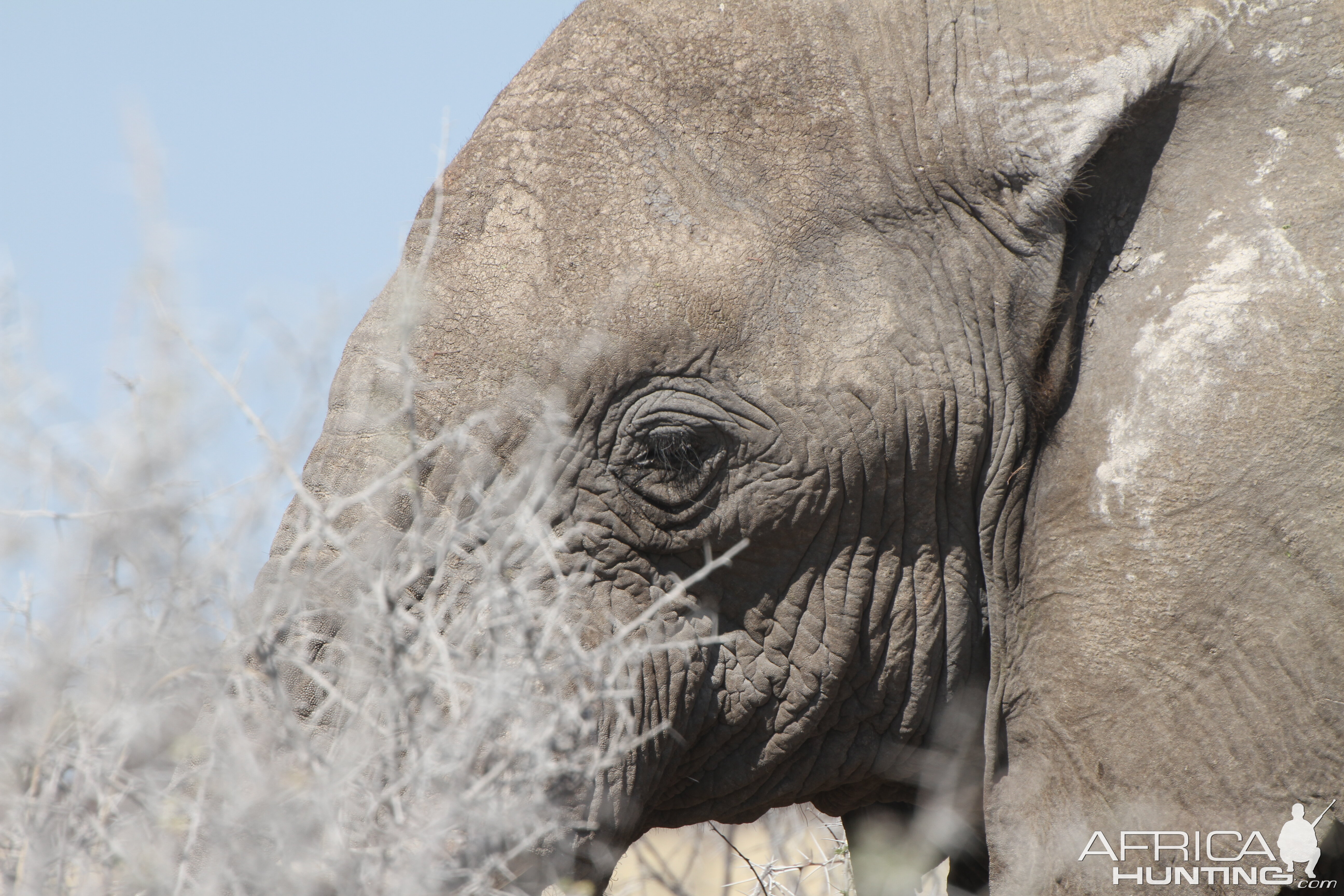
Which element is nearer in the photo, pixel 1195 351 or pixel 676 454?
pixel 1195 351

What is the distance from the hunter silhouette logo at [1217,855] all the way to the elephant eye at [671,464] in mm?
866

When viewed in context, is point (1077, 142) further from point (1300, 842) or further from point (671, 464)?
point (1300, 842)

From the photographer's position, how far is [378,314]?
102 inches

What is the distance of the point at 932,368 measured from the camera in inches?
100

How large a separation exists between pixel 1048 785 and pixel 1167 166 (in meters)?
1.05

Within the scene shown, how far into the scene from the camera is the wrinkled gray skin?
2312 mm

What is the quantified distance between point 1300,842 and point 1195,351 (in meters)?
0.77

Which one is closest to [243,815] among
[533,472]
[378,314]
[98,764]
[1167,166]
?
[98,764]

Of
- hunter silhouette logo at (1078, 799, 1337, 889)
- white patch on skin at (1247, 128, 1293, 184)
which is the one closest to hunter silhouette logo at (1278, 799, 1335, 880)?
hunter silhouette logo at (1078, 799, 1337, 889)

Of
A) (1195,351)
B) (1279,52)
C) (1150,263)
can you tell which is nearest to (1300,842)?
(1195,351)

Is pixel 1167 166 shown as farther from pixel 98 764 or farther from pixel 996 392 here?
pixel 98 764

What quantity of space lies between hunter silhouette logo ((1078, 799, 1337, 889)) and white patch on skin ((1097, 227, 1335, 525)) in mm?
500

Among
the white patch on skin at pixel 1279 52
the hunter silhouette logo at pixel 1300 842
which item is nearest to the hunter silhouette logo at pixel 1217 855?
the hunter silhouette logo at pixel 1300 842

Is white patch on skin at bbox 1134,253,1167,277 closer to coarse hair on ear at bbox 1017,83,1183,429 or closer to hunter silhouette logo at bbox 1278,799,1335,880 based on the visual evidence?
coarse hair on ear at bbox 1017,83,1183,429
